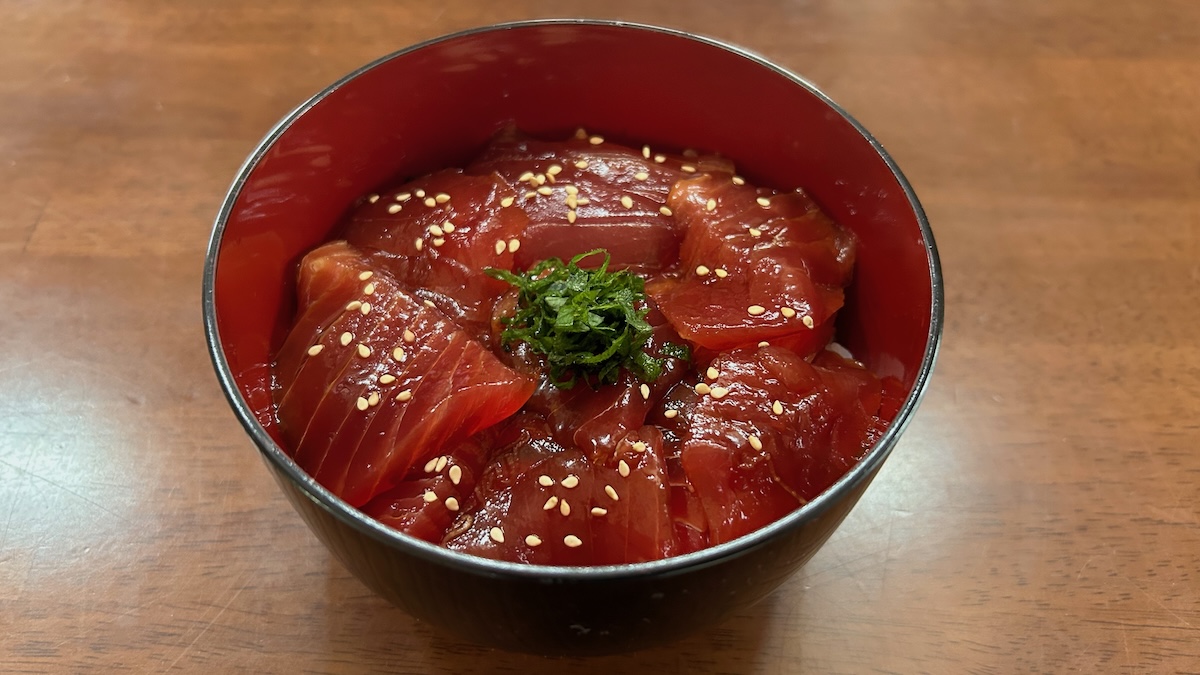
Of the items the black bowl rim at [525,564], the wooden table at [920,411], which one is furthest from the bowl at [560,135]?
the wooden table at [920,411]

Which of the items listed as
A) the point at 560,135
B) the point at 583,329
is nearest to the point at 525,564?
the point at 583,329

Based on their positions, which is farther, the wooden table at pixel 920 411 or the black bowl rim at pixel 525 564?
the wooden table at pixel 920 411

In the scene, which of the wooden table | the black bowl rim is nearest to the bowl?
the black bowl rim

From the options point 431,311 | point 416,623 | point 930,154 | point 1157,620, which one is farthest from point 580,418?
point 930,154

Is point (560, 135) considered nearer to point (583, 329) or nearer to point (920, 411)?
point (583, 329)

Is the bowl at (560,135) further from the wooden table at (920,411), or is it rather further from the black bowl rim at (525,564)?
the wooden table at (920,411)

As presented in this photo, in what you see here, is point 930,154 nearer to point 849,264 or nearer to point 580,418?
point 849,264
